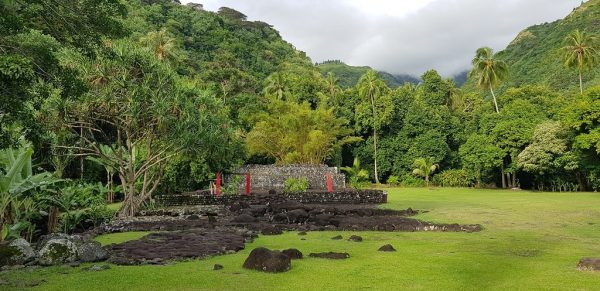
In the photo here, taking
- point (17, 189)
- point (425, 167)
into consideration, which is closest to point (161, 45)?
point (425, 167)

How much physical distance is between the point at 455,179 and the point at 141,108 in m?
32.9

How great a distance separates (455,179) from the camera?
42688 millimetres

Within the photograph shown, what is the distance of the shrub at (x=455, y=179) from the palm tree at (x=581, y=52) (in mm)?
12366

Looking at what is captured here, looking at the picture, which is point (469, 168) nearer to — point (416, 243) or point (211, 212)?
point (211, 212)

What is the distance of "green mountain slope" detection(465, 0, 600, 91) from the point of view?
177 ft

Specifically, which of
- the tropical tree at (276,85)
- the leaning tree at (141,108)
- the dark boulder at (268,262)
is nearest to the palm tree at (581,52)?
the tropical tree at (276,85)

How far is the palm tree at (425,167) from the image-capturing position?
42.1 metres

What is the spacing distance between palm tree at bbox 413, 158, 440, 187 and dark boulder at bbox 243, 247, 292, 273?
3525cm

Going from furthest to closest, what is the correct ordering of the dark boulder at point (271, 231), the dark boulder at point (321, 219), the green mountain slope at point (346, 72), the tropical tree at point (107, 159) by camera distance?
1. the green mountain slope at point (346, 72)
2. the tropical tree at point (107, 159)
3. the dark boulder at point (321, 219)
4. the dark boulder at point (271, 231)

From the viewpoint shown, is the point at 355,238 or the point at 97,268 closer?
the point at 97,268

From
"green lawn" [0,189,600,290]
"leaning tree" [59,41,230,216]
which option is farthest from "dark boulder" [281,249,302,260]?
"leaning tree" [59,41,230,216]

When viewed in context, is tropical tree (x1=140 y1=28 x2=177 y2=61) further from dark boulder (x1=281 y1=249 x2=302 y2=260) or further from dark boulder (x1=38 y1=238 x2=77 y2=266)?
dark boulder (x1=281 y1=249 x2=302 y2=260)

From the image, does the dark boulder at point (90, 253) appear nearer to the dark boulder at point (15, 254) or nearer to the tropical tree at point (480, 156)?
the dark boulder at point (15, 254)

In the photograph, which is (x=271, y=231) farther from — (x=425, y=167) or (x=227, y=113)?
(x=425, y=167)
